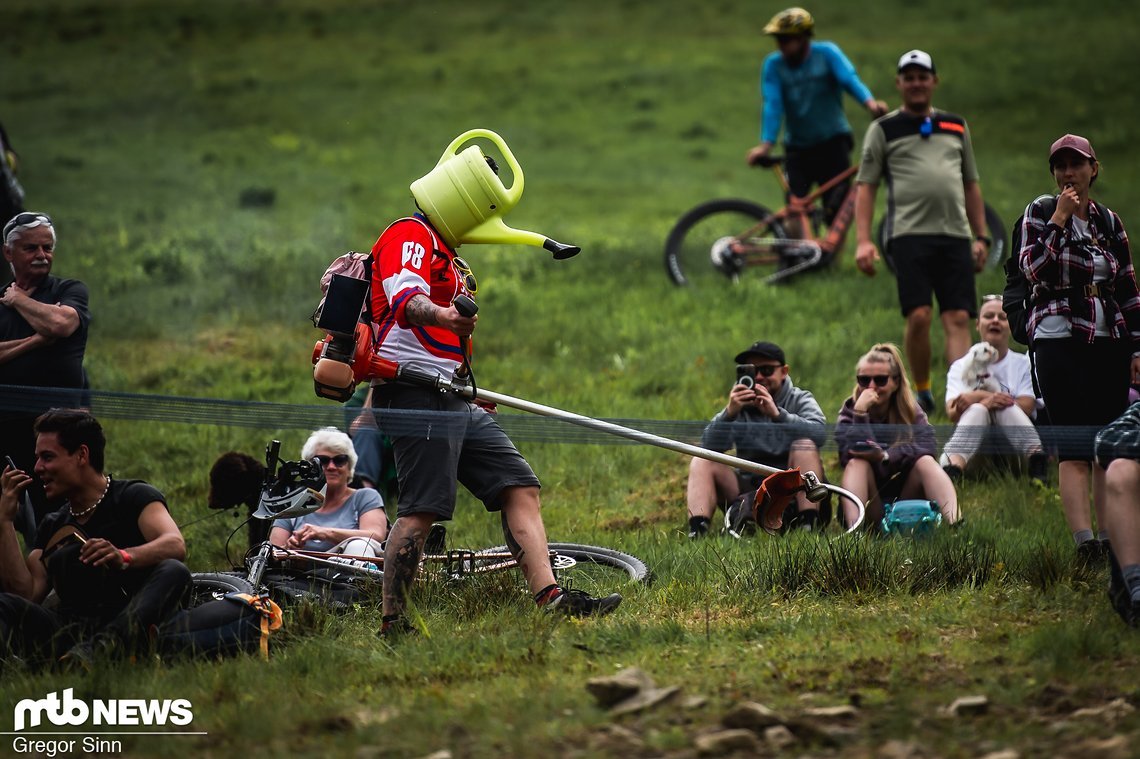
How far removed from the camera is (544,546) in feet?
23.0

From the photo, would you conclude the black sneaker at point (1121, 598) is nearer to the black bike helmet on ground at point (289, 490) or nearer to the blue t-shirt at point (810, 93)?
the black bike helmet on ground at point (289, 490)

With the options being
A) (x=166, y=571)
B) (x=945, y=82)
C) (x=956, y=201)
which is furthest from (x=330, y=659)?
(x=945, y=82)

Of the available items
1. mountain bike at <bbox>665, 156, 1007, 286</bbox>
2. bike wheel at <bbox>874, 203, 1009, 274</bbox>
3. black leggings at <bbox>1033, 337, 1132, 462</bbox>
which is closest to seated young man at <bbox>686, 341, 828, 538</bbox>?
black leggings at <bbox>1033, 337, 1132, 462</bbox>

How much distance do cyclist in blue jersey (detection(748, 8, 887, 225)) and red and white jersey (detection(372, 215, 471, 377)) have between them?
23.5 ft

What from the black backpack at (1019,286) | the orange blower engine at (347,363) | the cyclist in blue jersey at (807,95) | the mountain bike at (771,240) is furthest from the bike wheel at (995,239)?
the orange blower engine at (347,363)

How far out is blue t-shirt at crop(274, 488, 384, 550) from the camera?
8852mm

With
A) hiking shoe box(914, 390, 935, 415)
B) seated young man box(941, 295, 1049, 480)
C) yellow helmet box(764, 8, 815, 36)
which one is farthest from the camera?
yellow helmet box(764, 8, 815, 36)

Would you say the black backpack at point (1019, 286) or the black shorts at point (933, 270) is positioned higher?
the black shorts at point (933, 270)

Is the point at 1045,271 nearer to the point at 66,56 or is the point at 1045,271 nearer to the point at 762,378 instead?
the point at 762,378

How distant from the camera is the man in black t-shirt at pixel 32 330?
8406 mm

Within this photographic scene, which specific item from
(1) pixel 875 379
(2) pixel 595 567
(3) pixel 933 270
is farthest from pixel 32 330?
(3) pixel 933 270

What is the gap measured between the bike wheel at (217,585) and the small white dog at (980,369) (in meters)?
4.79

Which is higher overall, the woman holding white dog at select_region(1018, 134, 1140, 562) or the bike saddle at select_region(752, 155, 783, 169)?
the bike saddle at select_region(752, 155, 783, 169)

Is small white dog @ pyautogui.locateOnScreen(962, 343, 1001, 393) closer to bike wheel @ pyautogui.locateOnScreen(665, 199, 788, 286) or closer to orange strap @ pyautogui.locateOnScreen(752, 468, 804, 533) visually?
orange strap @ pyautogui.locateOnScreen(752, 468, 804, 533)
